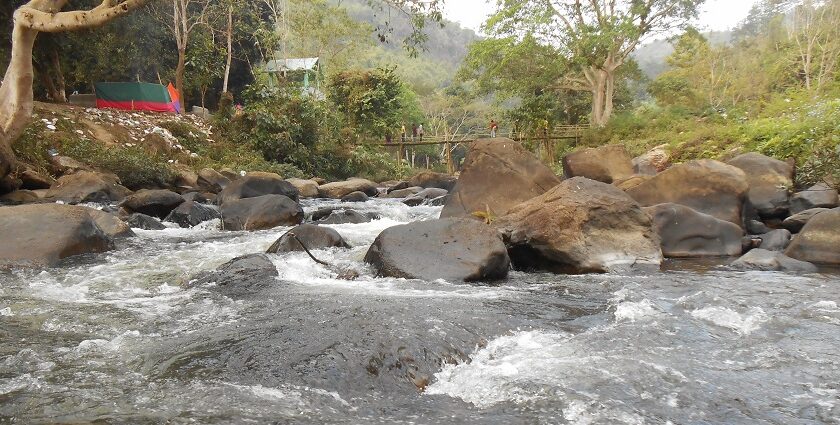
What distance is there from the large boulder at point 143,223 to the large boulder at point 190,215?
0.54m

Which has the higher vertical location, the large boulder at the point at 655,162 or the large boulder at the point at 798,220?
the large boulder at the point at 655,162

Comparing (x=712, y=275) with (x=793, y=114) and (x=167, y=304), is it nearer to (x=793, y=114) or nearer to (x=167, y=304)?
(x=167, y=304)

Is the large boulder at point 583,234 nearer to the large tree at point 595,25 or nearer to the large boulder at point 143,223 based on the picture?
the large boulder at point 143,223

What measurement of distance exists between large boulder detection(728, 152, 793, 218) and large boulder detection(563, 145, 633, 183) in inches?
87.8

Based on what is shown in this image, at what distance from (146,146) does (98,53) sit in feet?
18.7

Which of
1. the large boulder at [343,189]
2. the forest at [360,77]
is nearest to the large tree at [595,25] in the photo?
the forest at [360,77]

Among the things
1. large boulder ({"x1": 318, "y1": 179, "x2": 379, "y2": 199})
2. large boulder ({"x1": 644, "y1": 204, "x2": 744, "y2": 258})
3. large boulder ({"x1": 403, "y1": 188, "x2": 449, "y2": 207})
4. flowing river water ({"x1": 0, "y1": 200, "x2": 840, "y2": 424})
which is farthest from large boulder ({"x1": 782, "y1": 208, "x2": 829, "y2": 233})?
large boulder ({"x1": 318, "y1": 179, "x2": 379, "y2": 199})

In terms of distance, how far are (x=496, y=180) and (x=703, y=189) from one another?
3176 millimetres

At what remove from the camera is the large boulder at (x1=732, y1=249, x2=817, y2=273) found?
23.8 feet

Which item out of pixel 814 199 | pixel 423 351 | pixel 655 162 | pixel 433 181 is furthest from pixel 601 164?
pixel 423 351

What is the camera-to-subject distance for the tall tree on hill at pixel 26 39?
1062 cm

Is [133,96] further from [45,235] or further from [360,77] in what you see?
[45,235]

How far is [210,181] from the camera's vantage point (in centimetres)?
1836

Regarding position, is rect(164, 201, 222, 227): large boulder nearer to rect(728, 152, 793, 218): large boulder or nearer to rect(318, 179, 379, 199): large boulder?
rect(318, 179, 379, 199): large boulder
